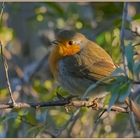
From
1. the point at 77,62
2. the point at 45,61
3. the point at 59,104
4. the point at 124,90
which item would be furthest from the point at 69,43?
the point at 124,90

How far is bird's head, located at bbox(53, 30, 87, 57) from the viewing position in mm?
4367

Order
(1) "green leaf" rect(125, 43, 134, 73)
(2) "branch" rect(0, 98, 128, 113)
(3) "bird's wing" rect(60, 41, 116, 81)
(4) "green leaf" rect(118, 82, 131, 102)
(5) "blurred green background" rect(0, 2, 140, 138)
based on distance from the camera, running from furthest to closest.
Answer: (5) "blurred green background" rect(0, 2, 140, 138) → (3) "bird's wing" rect(60, 41, 116, 81) → (2) "branch" rect(0, 98, 128, 113) → (1) "green leaf" rect(125, 43, 134, 73) → (4) "green leaf" rect(118, 82, 131, 102)

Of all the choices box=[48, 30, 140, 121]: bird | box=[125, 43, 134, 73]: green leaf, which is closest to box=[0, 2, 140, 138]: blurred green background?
box=[48, 30, 140, 121]: bird

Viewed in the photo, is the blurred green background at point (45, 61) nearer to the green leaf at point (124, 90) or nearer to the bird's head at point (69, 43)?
the bird's head at point (69, 43)

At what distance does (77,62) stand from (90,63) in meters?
0.10

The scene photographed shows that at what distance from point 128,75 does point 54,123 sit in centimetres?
208

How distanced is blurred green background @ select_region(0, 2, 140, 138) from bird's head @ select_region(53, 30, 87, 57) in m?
0.19

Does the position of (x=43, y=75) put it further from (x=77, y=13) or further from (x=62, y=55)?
(x=62, y=55)

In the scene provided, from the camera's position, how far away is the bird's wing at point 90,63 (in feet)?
13.4

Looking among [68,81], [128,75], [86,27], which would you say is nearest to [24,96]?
[86,27]

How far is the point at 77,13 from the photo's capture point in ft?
18.7

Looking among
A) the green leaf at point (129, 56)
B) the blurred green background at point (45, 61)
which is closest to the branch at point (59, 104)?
the blurred green background at point (45, 61)

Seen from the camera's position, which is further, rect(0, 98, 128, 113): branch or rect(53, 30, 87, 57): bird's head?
rect(53, 30, 87, 57): bird's head

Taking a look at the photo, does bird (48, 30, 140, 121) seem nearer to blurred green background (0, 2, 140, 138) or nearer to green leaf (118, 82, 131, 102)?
blurred green background (0, 2, 140, 138)
